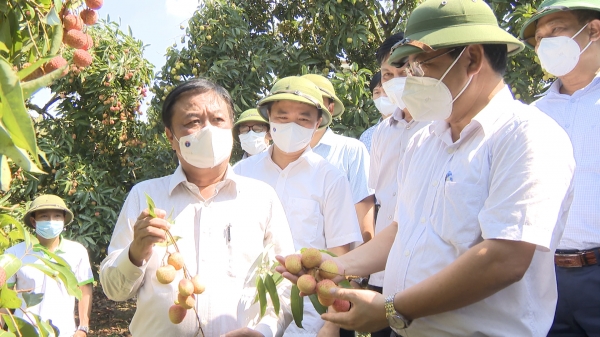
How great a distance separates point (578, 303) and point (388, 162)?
1134 millimetres

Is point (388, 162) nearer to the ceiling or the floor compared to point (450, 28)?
nearer to the floor

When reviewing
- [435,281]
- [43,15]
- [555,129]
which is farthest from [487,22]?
[43,15]

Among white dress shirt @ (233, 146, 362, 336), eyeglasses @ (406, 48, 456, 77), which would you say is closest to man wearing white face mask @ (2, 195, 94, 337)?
white dress shirt @ (233, 146, 362, 336)

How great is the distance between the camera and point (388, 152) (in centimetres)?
295

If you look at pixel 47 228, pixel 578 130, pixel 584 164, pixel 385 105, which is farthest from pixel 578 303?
pixel 47 228

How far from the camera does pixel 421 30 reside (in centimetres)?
165

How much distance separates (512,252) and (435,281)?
20 centimetres

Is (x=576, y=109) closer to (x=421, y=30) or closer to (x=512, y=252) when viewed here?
(x=421, y=30)

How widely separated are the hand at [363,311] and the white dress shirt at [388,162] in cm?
127

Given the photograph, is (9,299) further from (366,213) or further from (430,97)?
(366,213)

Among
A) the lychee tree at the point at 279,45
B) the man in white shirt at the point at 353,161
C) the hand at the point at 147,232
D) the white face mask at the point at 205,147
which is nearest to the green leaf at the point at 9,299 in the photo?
the hand at the point at 147,232

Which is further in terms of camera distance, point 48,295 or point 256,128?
point 256,128

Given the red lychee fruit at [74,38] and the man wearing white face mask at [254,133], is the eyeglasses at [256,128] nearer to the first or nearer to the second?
the man wearing white face mask at [254,133]

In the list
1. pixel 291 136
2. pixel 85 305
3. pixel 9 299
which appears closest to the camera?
pixel 9 299
